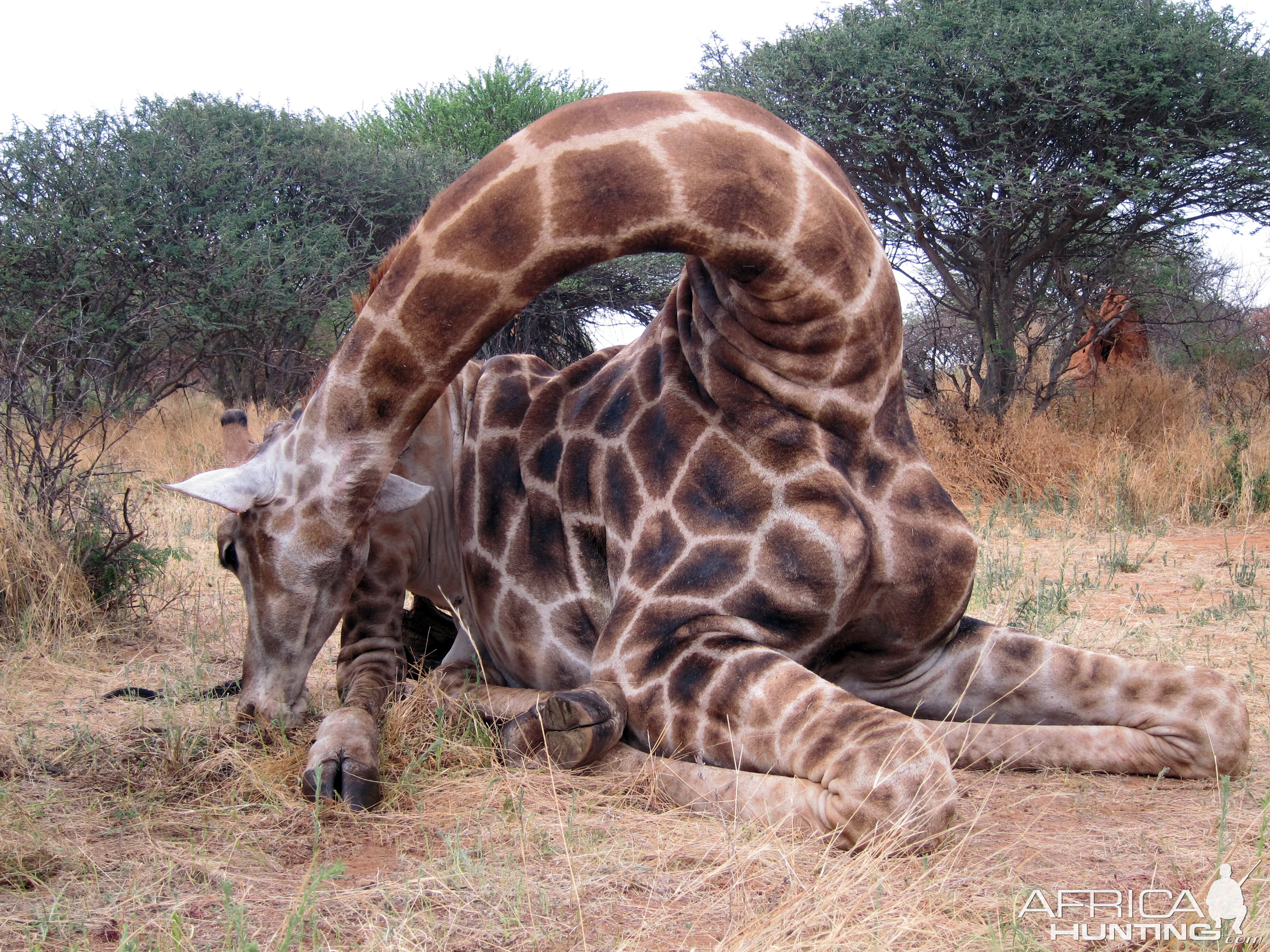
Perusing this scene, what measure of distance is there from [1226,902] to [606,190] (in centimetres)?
191

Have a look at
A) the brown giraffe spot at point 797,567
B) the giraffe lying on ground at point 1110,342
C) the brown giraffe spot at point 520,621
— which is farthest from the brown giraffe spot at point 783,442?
the giraffe lying on ground at point 1110,342

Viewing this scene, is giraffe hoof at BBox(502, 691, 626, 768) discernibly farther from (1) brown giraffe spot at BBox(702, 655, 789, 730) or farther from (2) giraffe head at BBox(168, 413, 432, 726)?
(2) giraffe head at BBox(168, 413, 432, 726)

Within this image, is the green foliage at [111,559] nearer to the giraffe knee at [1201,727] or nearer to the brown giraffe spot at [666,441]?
the brown giraffe spot at [666,441]

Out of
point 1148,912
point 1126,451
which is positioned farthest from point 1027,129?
point 1148,912

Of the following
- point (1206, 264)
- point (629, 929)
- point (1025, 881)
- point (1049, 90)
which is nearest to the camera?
point (629, 929)

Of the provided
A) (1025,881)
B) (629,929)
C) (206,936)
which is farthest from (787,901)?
(206,936)

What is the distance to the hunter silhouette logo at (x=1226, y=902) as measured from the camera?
177 centimetres

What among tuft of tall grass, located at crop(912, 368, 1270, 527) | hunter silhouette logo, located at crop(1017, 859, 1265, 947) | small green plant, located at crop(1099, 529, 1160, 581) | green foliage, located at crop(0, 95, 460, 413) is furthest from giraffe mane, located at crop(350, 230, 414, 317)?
green foliage, located at crop(0, 95, 460, 413)

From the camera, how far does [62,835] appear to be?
2373 mm

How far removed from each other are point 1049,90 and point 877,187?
2.28m

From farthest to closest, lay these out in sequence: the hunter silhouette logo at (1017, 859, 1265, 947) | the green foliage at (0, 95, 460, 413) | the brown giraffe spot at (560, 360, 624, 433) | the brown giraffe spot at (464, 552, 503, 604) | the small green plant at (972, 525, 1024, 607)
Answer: the green foliage at (0, 95, 460, 413) < the small green plant at (972, 525, 1024, 607) < the brown giraffe spot at (464, 552, 503, 604) < the brown giraffe spot at (560, 360, 624, 433) < the hunter silhouette logo at (1017, 859, 1265, 947)

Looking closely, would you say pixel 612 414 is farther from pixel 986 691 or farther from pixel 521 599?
pixel 986 691

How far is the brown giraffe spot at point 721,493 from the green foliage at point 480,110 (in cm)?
1784

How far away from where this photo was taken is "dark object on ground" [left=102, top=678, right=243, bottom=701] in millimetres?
3605
